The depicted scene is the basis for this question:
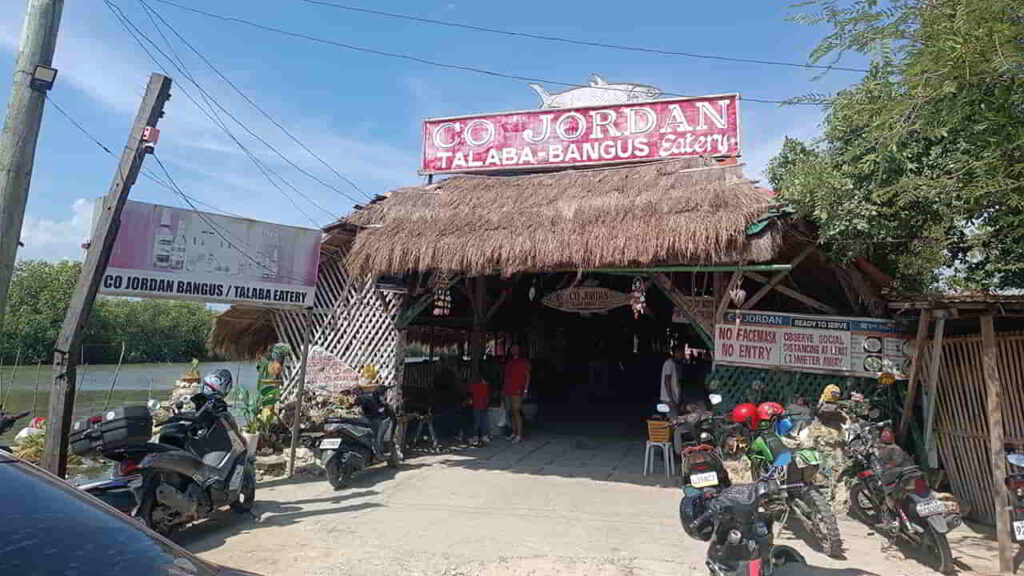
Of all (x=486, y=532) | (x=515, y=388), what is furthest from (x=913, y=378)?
(x=515, y=388)

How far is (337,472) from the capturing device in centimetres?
684

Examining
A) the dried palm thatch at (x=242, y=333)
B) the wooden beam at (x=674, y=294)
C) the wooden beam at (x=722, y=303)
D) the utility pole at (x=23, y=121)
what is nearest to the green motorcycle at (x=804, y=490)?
the wooden beam at (x=722, y=303)

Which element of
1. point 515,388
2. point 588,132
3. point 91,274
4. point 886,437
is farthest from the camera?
point 588,132

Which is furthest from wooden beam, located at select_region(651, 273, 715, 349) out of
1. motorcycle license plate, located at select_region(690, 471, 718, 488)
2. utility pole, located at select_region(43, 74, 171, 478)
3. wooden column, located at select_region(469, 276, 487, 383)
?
utility pole, located at select_region(43, 74, 171, 478)

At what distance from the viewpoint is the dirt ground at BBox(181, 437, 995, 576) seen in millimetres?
4645

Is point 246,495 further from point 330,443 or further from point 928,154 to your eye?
point 928,154

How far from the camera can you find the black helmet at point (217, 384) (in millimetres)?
5629

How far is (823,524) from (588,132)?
7016 millimetres

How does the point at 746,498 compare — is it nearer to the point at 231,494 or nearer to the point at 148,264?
the point at 231,494

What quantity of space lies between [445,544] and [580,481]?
104 inches

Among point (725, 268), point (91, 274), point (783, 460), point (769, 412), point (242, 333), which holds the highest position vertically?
point (725, 268)

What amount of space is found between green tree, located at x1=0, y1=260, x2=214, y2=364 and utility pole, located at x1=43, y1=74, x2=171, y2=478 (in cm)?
1988

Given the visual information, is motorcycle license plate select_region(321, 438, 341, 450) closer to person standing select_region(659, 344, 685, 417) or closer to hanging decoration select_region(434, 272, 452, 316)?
hanging decoration select_region(434, 272, 452, 316)

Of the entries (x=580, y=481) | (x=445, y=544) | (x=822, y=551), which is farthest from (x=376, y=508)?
(x=822, y=551)
